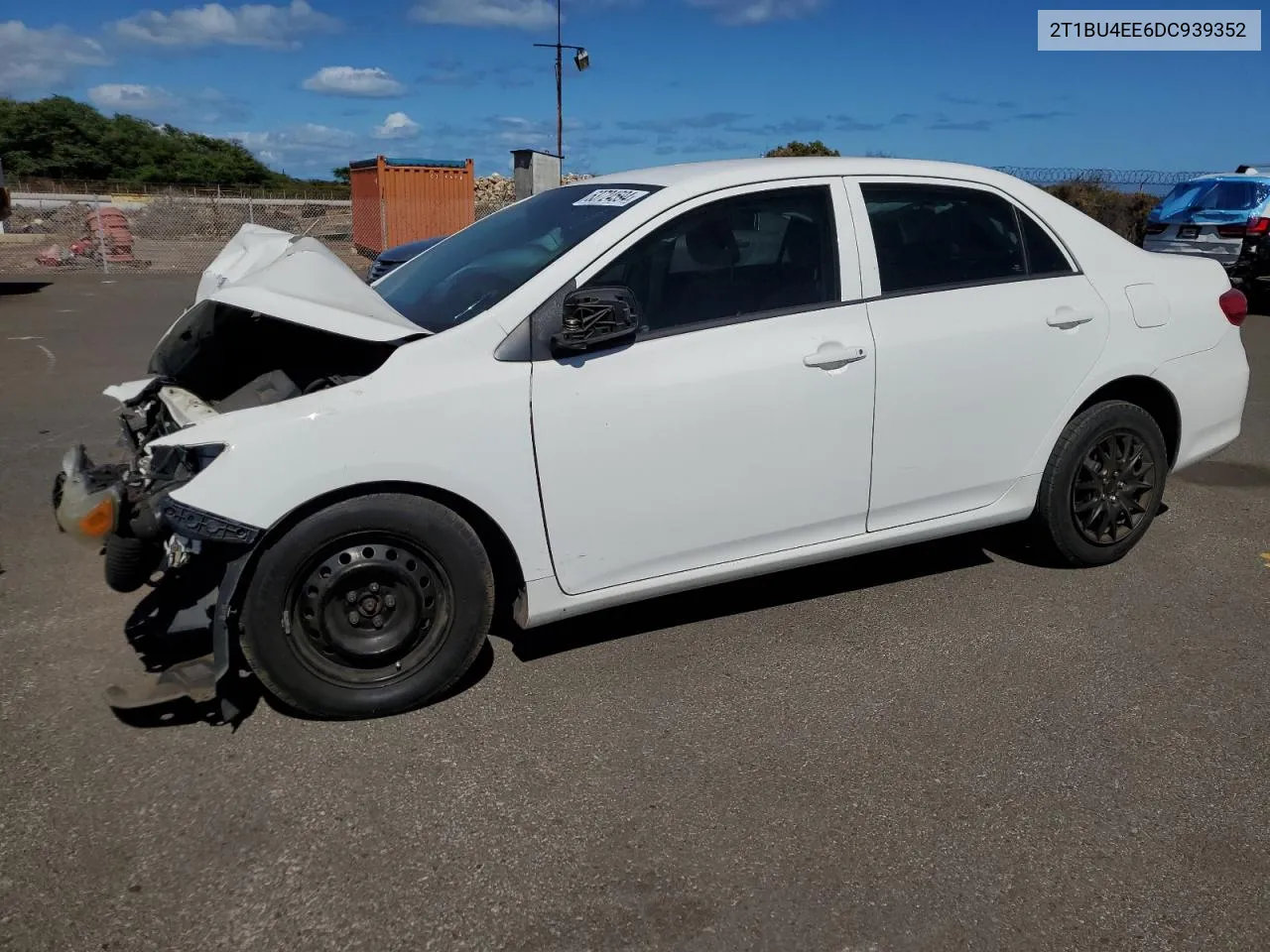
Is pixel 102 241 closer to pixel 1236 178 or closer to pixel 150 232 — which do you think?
pixel 150 232

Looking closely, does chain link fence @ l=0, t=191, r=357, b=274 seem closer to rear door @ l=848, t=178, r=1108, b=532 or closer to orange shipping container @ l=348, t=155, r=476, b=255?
orange shipping container @ l=348, t=155, r=476, b=255

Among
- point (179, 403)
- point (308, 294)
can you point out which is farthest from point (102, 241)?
point (308, 294)

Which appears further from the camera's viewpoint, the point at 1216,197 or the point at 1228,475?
the point at 1216,197

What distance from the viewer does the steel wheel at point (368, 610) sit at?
11.0 feet

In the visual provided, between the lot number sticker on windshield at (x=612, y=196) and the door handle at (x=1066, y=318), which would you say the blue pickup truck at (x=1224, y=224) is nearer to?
the door handle at (x=1066, y=318)

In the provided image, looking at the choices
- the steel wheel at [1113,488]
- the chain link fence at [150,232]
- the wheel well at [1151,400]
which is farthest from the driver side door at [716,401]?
the chain link fence at [150,232]

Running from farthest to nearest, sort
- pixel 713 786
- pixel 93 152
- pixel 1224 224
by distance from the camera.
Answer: pixel 93 152
pixel 1224 224
pixel 713 786

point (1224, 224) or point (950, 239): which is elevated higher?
point (1224, 224)

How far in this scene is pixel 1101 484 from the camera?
4648 mm

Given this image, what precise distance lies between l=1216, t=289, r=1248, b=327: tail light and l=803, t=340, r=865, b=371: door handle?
6.80 ft

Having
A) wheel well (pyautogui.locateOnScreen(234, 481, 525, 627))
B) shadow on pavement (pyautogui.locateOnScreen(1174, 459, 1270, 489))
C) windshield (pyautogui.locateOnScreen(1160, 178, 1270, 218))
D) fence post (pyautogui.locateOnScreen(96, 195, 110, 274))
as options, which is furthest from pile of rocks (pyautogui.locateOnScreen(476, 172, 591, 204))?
wheel well (pyautogui.locateOnScreen(234, 481, 525, 627))

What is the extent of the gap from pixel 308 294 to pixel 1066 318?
9.81ft

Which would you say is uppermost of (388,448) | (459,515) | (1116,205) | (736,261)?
(1116,205)

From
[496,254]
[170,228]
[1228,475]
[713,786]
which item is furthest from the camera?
[170,228]
